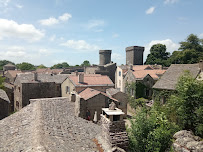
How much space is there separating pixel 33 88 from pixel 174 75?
27087 mm

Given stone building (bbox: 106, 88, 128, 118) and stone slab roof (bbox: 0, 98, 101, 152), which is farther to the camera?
stone building (bbox: 106, 88, 128, 118)

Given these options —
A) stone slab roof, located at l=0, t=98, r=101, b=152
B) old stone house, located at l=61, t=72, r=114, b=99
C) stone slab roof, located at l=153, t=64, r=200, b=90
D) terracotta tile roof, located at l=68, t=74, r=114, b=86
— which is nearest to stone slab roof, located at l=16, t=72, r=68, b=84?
old stone house, located at l=61, t=72, r=114, b=99

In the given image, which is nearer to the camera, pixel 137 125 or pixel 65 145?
pixel 65 145

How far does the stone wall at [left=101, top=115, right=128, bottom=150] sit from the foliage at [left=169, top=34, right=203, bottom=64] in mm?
53787

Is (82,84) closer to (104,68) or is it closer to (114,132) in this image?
(114,132)

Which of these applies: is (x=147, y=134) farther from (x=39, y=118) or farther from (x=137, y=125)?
(x=39, y=118)

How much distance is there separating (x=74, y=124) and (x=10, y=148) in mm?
4660

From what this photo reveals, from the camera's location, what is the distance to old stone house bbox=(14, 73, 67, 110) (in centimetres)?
3162

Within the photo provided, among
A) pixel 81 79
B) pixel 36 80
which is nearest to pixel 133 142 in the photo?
pixel 81 79

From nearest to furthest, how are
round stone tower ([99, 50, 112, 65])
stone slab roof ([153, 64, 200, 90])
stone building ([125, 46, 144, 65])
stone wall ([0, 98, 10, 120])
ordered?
1. stone wall ([0, 98, 10, 120])
2. stone slab roof ([153, 64, 200, 90])
3. stone building ([125, 46, 144, 65])
4. round stone tower ([99, 50, 112, 65])

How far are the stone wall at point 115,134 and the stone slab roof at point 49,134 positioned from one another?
1013 millimetres

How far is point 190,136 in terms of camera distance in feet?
51.4

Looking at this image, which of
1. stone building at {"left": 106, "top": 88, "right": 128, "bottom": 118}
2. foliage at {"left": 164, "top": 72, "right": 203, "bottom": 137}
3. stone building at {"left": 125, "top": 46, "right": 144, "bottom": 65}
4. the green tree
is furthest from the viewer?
the green tree

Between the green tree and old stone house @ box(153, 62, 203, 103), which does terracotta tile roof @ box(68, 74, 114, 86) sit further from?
the green tree
